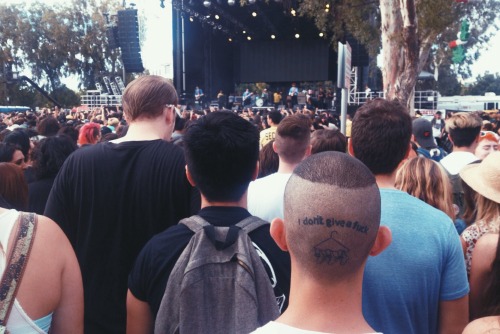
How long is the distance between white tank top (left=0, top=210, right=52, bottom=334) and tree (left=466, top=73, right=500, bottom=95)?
6607cm

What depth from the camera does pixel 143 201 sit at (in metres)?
2.31

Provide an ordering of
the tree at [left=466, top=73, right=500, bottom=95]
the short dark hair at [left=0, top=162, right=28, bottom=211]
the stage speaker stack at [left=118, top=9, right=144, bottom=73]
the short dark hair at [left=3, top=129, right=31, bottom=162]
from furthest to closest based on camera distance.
Result: the tree at [left=466, top=73, right=500, bottom=95]
the stage speaker stack at [left=118, top=9, right=144, bottom=73]
the short dark hair at [left=3, top=129, right=31, bottom=162]
the short dark hair at [left=0, top=162, right=28, bottom=211]

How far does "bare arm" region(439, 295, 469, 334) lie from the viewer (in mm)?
1917

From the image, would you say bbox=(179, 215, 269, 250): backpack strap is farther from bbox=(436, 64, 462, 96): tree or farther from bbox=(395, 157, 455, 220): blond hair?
bbox=(436, 64, 462, 96): tree

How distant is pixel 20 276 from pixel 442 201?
2163 mm

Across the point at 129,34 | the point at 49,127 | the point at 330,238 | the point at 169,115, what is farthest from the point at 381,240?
the point at 129,34

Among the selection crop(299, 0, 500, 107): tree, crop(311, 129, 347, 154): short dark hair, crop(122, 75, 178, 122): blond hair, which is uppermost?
crop(299, 0, 500, 107): tree

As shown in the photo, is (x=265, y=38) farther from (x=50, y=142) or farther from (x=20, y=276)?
(x=20, y=276)

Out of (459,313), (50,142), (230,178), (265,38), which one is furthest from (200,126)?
(265,38)

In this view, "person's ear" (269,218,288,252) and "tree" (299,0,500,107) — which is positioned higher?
"tree" (299,0,500,107)

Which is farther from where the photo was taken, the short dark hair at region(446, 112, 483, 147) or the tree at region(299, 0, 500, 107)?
the tree at region(299, 0, 500, 107)

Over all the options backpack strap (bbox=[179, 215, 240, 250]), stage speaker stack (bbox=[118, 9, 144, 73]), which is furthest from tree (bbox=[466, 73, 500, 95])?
backpack strap (bbox=[179, 215, 240, 250])

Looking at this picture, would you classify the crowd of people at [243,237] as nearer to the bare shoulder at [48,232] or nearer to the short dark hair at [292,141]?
the bare shoulder at [48,232]

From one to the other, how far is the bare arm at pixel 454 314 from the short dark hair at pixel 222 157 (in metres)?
0.86
